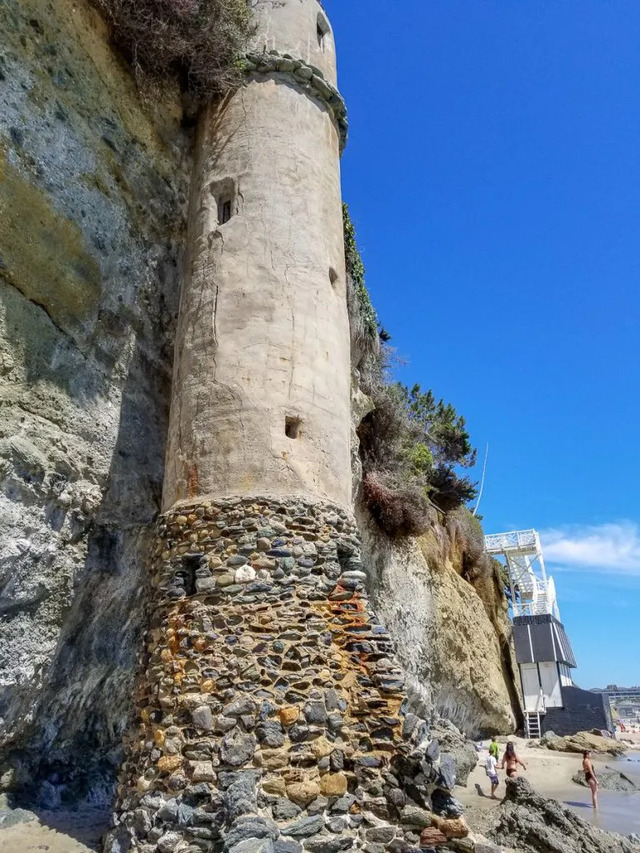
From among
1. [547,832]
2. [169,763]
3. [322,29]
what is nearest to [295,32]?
[322,29]

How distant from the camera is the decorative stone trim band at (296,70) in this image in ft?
29.9

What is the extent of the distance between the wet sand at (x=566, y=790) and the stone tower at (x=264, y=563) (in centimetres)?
679

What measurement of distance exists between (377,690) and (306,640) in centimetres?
82

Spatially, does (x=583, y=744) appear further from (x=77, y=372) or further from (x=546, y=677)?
(x=77, y=372)

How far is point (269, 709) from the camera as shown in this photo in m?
5.74

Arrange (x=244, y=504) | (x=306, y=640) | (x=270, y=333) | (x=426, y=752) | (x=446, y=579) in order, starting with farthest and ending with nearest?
(x=446, y=579) < (x=270, y=333) < (x=244, y=504) < (x=306, y=640) < (x=426, y=752)

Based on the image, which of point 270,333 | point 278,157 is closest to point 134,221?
point 278,157

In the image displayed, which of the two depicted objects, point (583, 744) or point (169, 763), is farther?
point (583, 744)

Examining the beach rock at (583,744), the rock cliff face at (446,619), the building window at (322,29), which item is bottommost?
the beach rock at (583,744)

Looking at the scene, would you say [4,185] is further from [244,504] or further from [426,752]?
[426,752]

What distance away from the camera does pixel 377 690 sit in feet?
20.0

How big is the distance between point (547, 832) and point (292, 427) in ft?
19.8

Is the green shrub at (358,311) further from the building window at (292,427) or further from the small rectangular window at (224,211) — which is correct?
the building window at (292,427)

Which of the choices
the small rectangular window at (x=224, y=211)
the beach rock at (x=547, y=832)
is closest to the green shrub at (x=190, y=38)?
the small rectangular window at (x=224, y=211)
